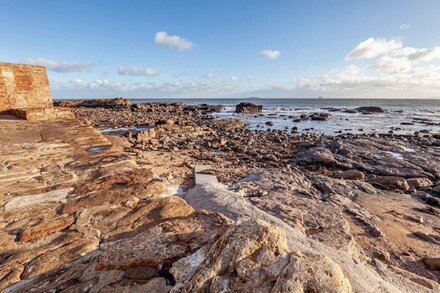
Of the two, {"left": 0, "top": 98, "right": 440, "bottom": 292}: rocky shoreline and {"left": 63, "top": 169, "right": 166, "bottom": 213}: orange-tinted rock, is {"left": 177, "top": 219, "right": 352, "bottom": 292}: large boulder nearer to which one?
{"left": 0, "top": 98, "right": 440, "bottom": 292}: rocky shoreline

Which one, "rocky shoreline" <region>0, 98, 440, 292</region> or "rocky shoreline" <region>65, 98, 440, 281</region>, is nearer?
"rocky shoreline" <region>0, 98, 440, 292</region>

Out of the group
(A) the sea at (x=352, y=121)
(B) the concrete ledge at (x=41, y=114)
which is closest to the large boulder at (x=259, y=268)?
(B) the concrete ledge at (x=41, y=114)

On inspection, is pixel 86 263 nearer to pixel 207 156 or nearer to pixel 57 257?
pixel 57 257

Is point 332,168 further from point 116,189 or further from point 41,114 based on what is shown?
point 41,114

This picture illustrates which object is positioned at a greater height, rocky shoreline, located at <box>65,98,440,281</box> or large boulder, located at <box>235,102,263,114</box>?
rocky shoreline, located at <box>65,98,440,281</box>

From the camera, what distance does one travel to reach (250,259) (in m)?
1.18

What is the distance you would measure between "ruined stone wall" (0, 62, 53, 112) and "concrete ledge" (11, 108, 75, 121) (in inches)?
18.5

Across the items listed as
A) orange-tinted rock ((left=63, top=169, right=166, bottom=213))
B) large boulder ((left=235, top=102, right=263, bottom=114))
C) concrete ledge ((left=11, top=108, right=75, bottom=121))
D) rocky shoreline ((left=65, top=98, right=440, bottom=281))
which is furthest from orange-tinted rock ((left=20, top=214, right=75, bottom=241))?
large boulder ((left=235, top=102, right=263, bottom=114))

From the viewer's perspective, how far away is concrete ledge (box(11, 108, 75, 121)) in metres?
6.56

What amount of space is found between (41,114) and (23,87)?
1897mm

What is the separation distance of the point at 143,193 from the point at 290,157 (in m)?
8.19

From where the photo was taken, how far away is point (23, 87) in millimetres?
7816

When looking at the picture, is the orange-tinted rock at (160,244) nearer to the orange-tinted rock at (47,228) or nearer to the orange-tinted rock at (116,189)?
the orange-tinted rock at (47,228)

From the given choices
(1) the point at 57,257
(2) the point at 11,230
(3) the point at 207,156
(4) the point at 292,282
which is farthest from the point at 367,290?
(3) the point at 207,156
